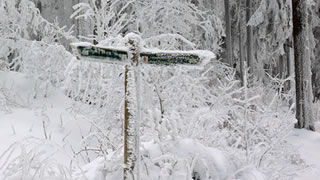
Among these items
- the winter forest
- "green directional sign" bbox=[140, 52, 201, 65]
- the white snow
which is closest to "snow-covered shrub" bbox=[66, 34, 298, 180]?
the winter forest

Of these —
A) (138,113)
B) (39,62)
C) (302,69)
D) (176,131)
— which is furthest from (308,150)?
(138,113)

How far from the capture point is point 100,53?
3.27 meters

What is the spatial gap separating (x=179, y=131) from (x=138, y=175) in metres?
1.15

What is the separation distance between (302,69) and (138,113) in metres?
8.23

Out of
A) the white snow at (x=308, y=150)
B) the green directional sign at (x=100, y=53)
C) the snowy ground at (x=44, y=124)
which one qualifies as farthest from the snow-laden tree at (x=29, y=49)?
the white snow at (x=308, y=150)

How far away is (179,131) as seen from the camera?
4293 mm

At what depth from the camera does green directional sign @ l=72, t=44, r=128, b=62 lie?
3223mm

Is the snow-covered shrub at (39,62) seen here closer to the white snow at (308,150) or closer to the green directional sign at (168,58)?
the green directional sign at (168,58)

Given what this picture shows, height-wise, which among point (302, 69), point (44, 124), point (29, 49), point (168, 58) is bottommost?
point (44, 124)

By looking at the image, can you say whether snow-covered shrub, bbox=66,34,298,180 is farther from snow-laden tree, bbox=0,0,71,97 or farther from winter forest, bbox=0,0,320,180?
snow-laden tree, bbox=0,0,71,97

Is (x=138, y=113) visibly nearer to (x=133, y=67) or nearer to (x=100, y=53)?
(x=133, y=67)

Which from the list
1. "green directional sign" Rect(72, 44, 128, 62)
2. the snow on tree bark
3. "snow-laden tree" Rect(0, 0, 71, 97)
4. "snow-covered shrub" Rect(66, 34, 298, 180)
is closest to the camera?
"green directional sign" Rect(72, 44, 128, 62)

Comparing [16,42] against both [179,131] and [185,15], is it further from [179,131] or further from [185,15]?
[179,131]

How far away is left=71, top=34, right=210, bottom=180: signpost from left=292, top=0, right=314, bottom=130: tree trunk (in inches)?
308
